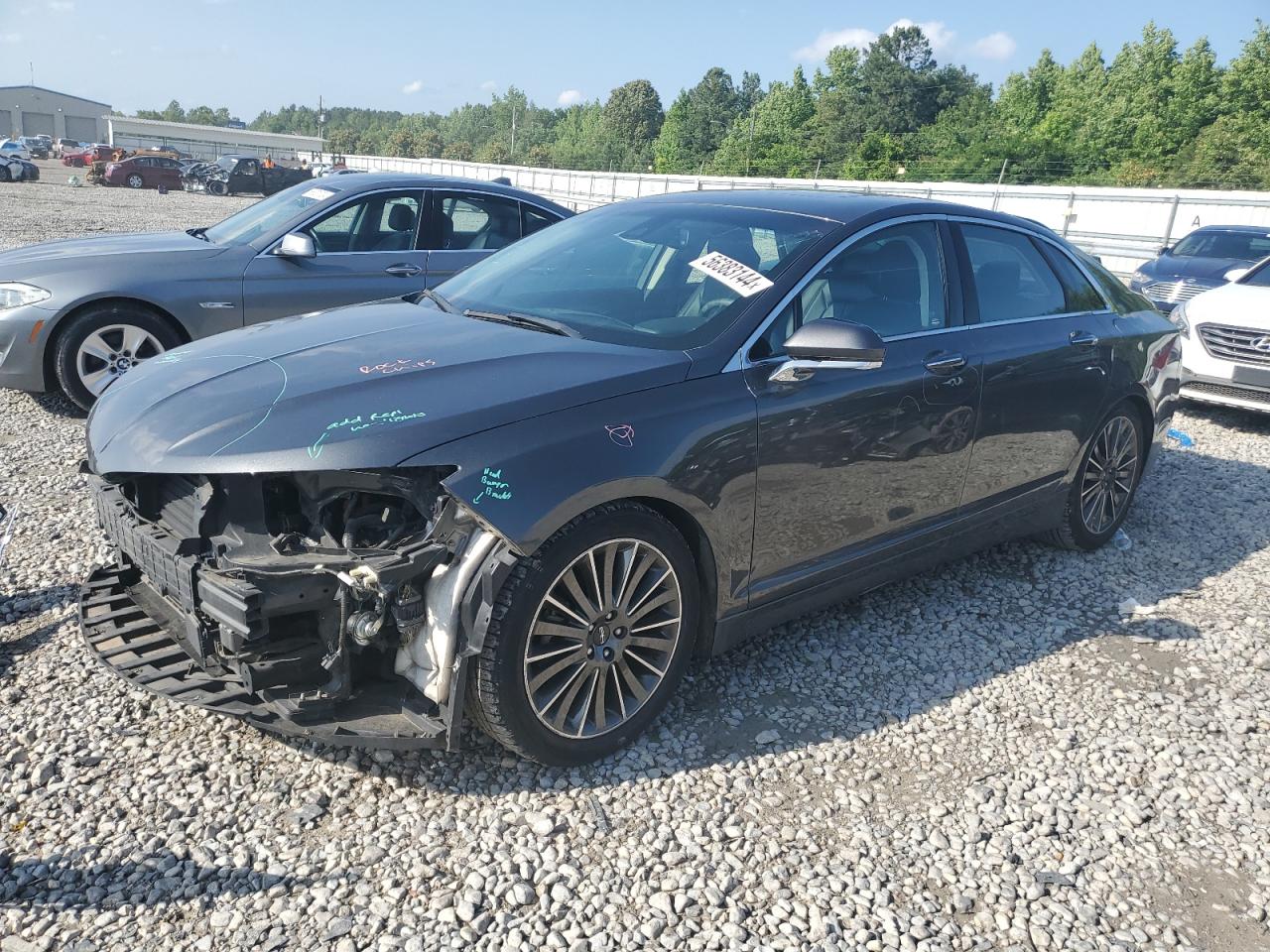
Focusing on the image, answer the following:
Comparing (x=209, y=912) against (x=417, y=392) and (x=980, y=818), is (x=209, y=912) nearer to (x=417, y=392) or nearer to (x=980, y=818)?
(x=417, y=392)

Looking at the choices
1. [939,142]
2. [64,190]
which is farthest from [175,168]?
[939,142]

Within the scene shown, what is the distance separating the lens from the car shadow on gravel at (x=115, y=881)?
2.37m

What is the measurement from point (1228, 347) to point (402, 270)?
6.92 metres

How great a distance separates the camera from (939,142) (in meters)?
47.1

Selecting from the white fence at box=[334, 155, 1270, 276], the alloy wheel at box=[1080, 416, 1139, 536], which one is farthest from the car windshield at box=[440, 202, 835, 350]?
the white fence at box=[334, 155, 1270, 276]

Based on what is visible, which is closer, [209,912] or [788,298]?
[209,912]

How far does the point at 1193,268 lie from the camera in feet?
36.6

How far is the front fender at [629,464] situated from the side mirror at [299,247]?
430cm

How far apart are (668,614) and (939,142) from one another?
163ft

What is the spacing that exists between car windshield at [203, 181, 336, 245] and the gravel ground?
334 centimetres

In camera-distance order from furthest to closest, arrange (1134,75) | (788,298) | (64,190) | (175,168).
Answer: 1. (1134,75)
2. (175,168)
3. (64,190)
4. (788,298)

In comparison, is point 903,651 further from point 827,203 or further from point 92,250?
point 92,250

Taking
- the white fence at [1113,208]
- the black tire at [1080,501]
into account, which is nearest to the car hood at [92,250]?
the black tire at [1080,501]

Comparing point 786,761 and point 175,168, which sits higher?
point 175,168
